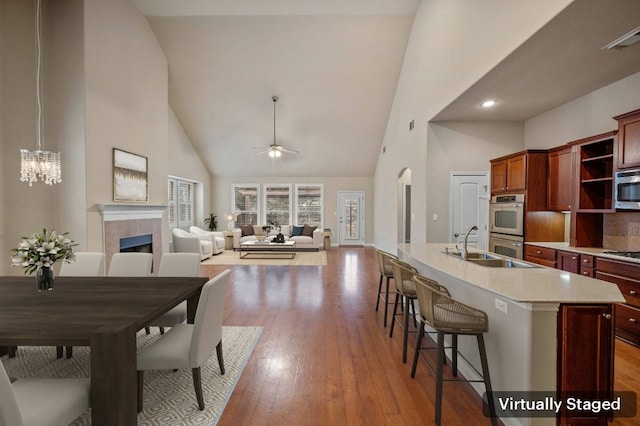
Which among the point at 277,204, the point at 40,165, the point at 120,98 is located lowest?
the point at 277,204

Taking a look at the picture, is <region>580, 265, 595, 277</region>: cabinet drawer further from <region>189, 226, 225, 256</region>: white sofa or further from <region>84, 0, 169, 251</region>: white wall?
<region>189, 226, 225, 256</region>: white sofa

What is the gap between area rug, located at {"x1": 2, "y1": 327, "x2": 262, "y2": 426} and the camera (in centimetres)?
203

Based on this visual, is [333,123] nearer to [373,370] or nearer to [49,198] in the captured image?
[49,198]

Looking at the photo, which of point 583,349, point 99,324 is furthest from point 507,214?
→ point 99,324

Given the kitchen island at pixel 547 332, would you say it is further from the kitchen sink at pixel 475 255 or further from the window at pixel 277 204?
the window at pixel 277 204

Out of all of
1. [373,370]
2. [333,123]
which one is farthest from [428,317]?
[333,123]

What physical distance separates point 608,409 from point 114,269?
4.25m

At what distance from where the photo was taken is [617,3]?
2.16 metres

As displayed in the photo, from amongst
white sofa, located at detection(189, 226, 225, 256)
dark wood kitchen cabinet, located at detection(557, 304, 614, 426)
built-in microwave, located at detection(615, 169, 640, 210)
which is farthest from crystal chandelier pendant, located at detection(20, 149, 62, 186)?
built-in microwave, located at detection(615, 169, 640, 210)

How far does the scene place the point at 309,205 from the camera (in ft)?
35.6

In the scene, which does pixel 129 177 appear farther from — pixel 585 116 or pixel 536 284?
pixel 585 116

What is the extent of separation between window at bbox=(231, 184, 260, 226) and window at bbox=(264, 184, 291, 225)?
0.36 m

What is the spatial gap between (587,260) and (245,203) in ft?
30.9

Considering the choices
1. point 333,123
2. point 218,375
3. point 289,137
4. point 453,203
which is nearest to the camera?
point 218,375
